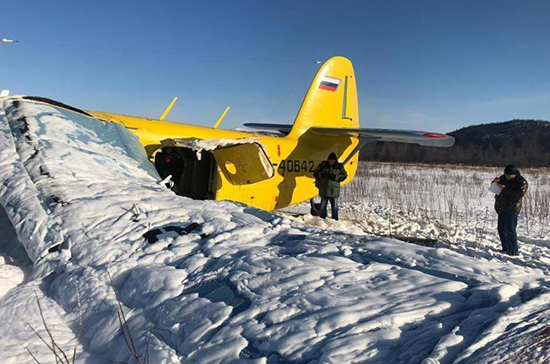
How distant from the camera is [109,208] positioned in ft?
10.0

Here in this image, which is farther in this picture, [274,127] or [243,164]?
[274,127]

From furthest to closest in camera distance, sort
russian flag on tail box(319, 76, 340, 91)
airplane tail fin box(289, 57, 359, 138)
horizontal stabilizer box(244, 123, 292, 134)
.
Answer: horizontal stabilizer box(244, 123, 292, 134), russian flag on tail box(319, 76, 340, 91), airplane tail fin box(289, 57, 359, 138)

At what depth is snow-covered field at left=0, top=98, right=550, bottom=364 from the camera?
4.86ft

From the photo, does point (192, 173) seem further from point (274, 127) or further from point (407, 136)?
point (274, 127)

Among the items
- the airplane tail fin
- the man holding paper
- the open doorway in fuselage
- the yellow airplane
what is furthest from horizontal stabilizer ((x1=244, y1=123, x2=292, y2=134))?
the man holding paper

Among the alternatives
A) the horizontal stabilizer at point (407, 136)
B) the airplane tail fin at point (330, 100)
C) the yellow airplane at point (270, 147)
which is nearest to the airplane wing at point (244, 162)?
the yellow airplane at point (270, 147)

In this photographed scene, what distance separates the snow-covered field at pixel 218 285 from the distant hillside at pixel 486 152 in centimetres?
5951

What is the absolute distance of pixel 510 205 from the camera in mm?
6320

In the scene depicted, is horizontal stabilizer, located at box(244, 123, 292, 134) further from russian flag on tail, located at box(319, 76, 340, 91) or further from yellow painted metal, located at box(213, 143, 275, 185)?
yellow painted metal, located at box(213, 143, 275, 185)

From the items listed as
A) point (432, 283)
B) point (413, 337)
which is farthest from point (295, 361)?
point (432, 283)

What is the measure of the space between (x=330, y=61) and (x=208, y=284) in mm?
8463

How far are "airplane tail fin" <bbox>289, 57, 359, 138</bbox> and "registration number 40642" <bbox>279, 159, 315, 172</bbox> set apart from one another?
656 mm

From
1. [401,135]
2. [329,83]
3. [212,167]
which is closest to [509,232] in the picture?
[401,135]

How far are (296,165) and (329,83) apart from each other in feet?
8.24
